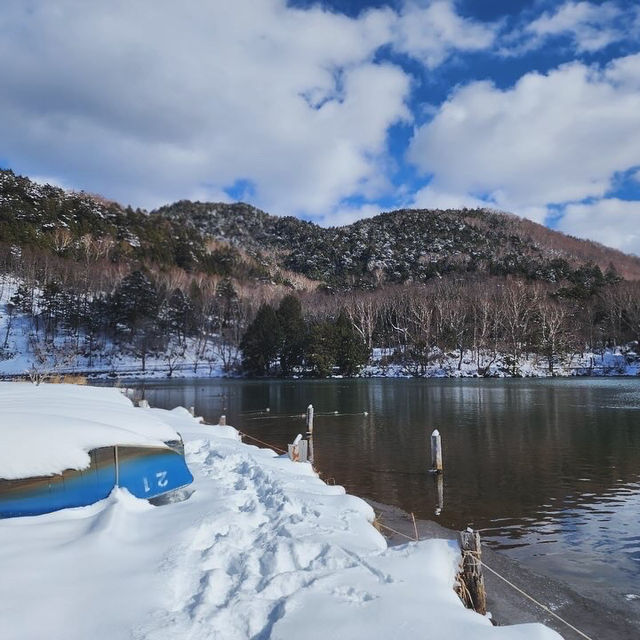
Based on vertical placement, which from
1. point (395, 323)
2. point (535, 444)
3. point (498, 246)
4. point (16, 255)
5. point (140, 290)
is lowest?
point (535, 444)

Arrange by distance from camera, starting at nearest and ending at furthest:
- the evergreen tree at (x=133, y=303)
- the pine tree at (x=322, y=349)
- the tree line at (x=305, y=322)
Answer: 1. the pine tree at (x=322, y=349)
2. the tree line at (x=305, y=322)
3. the evergreen tree at (x=133, y=303)

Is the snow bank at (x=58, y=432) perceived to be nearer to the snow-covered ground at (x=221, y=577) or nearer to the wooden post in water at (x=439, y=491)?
the snow-covered ground at (x=221, y=577)

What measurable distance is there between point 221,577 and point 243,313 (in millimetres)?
84562

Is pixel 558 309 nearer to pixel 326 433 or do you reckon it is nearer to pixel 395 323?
pixel 395 323

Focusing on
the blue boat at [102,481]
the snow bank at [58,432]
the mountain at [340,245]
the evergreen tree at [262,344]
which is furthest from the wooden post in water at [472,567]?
the mountain at [340,245]

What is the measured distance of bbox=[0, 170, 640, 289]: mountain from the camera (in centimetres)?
9875

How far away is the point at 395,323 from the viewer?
82.6 m

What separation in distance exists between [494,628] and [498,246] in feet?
539

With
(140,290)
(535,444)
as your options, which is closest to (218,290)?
(140,290)

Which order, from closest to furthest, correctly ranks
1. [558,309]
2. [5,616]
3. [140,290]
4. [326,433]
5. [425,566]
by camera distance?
[5,616], [425,566], [326,433], [558,309], [140,290]

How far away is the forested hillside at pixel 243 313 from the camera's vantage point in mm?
69375

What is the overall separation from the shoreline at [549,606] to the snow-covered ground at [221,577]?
5.22 feet

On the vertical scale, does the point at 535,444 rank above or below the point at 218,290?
below

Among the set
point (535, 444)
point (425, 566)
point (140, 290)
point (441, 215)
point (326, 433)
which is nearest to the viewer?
point (425, 566)
